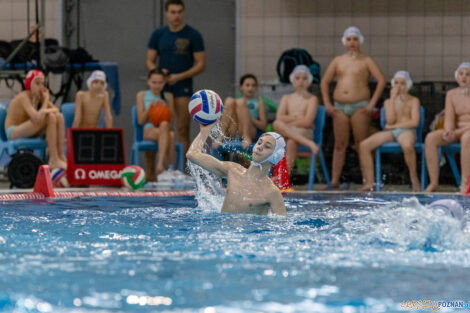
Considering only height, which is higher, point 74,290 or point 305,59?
point 305,59

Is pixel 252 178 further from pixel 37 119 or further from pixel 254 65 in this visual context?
pixel 254 65

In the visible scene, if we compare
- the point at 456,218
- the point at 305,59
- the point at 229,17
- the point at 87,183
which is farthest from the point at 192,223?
the point at 229,17

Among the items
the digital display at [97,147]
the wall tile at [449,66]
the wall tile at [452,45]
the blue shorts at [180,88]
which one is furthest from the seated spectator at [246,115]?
the wall tile at [452,45]

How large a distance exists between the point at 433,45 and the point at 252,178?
20.3 feet

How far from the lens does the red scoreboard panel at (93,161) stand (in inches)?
294

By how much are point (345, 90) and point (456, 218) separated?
499 cm

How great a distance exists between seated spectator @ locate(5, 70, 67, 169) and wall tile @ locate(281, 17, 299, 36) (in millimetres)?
3434

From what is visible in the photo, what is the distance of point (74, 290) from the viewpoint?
227 centimetres

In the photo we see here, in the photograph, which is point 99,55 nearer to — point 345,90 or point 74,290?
point 345,90

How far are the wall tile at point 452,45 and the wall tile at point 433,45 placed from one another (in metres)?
0.07

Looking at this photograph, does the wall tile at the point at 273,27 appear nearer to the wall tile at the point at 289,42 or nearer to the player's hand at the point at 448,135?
the wall tile at the point at 289,42

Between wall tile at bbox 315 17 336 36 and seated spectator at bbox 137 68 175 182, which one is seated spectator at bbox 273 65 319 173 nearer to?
seated spectator at bbox 137 68 175 182

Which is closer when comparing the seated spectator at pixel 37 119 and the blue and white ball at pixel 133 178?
the blue and white ball at pixel 133 178

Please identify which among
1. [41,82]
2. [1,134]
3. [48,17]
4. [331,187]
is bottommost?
[331,187]
